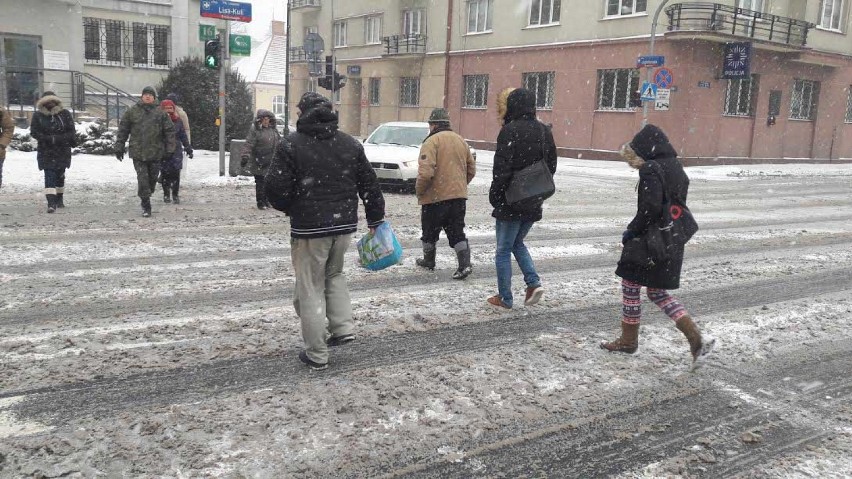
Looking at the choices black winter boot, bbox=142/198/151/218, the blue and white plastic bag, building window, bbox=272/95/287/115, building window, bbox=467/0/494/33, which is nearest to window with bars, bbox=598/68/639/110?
building window, bbox=467/0/494/33

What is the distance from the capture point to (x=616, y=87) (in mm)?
26875

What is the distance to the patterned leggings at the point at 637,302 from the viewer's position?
4539mm

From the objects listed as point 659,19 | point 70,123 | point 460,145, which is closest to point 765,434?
point 460,145

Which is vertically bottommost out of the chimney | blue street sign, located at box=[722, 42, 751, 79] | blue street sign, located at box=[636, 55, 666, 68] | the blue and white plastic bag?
the blue and white plastic bag

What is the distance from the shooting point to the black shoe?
A: 464 cm

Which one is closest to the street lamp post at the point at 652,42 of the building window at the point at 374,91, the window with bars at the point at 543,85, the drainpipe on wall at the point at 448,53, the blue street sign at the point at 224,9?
the window with bars at the point at 543,85

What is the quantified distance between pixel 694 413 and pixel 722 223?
8574 millimetres

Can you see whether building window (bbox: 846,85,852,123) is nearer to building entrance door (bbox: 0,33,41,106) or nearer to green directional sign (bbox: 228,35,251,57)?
green directional sign (bbox: 228,35,251,57)

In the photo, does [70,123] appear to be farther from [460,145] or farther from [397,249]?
[397,249]

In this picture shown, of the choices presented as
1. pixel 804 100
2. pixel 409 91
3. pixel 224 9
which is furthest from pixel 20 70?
pixel 804 100

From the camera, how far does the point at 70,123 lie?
33.6ft

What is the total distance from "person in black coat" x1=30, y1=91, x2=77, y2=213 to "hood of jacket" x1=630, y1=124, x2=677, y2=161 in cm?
887

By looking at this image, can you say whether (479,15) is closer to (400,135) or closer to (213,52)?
(400,135)

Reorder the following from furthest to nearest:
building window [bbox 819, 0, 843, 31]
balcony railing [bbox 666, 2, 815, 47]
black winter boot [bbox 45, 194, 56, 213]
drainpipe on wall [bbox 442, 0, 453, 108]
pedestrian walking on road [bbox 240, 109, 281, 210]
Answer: drainpipe on wall [bbox 442, 0, 453, 108], building window [bbox 819, 0, 843, 31], balcony railing [bbox 666, 2, 815, 47], pedestrian walking on road [bbox 240, 109, 281, 210], black winter boot [bbox 45, 194, 56, 213]
